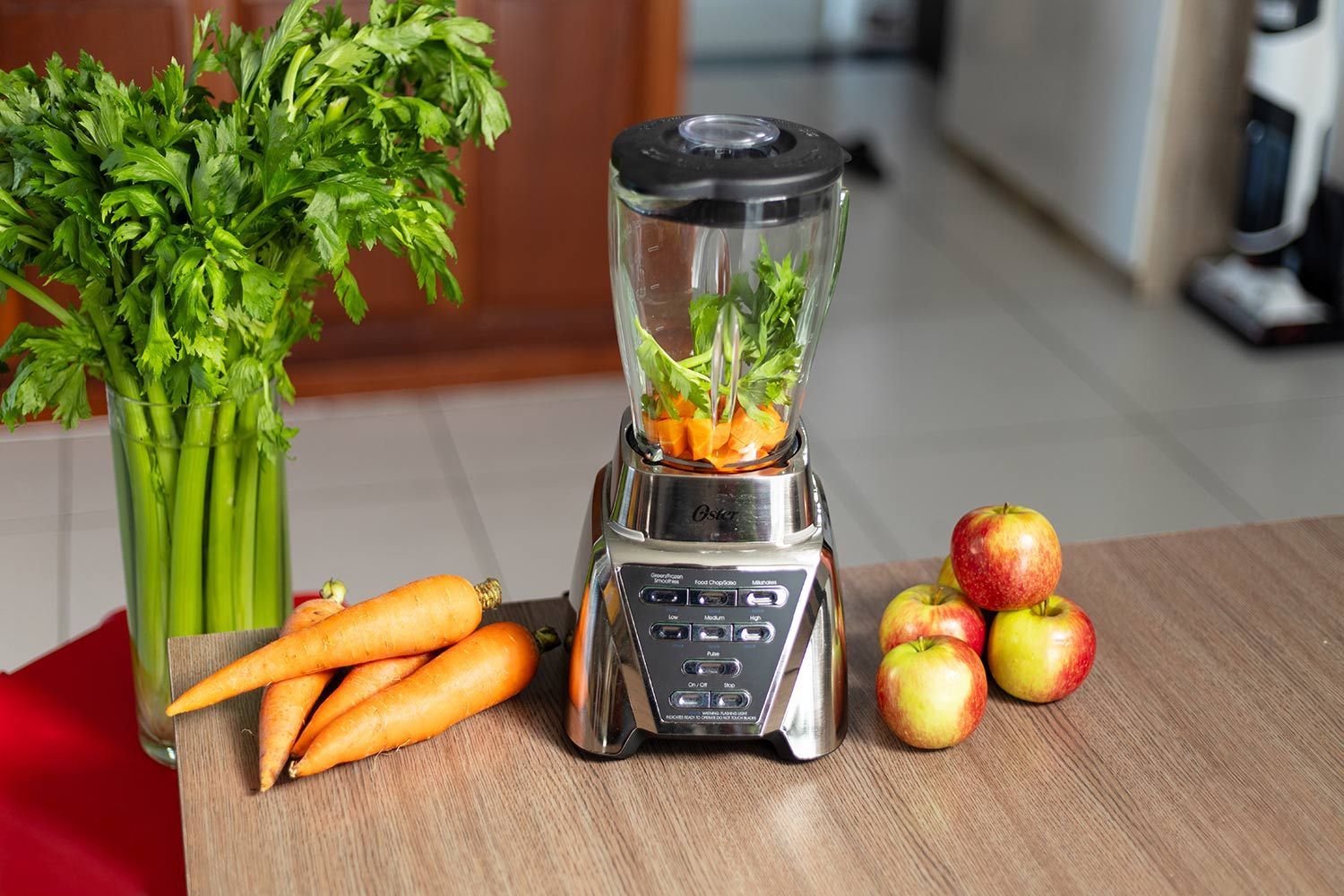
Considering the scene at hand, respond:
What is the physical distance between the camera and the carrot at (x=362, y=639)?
0.94 metres

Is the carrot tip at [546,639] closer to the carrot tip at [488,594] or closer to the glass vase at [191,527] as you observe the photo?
the carrot tip at [488,594]

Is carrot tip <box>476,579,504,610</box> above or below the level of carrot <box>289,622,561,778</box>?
above

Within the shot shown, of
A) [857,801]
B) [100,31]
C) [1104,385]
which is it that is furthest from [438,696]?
[1104,385]

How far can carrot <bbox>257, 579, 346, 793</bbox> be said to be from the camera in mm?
893

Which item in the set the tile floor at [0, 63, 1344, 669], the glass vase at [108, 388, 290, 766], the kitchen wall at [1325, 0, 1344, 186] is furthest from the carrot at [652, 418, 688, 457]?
the kitchen wall at [1325, 0, 1344, 186]

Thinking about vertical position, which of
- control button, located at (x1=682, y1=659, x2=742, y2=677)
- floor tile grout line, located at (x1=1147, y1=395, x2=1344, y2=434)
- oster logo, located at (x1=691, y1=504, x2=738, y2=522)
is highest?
oster logo, located at (x1=691, y1=504, x2=738, y2=522)

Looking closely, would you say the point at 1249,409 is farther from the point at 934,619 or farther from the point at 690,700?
the point at 690,700

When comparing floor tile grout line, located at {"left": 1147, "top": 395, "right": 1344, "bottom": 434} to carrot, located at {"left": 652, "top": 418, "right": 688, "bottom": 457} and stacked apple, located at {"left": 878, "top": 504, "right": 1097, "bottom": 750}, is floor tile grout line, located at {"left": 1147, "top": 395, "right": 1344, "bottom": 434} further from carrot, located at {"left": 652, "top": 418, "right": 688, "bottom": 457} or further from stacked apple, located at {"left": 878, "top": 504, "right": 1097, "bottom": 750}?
carrot, located at {"left": 652, "top": 418, "right": 688, "bottom": 457}

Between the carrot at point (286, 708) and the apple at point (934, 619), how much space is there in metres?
0.38

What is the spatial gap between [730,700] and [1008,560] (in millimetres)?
215

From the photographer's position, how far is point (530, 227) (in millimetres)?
2842

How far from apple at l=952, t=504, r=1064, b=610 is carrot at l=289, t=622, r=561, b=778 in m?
0.29

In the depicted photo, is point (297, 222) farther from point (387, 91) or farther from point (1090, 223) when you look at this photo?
point (1090, 223)

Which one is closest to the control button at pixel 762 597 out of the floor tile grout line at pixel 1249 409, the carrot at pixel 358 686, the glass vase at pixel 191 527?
the carrot at pixel 358 686
